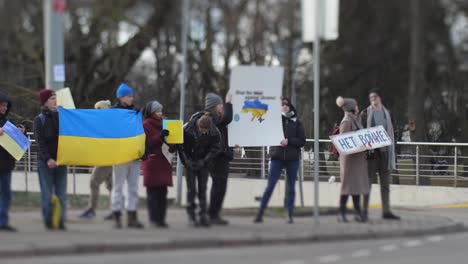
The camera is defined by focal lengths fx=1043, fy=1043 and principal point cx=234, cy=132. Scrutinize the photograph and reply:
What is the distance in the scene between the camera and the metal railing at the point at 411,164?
72.7 feet

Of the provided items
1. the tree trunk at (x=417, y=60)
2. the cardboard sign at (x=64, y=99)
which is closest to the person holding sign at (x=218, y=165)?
the cardboard sign at (x=64, y=99)

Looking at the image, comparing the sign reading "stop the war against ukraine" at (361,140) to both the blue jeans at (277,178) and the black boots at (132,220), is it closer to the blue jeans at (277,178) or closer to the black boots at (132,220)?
the blue jeans at (277,178)

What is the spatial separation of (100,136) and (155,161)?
96 cm

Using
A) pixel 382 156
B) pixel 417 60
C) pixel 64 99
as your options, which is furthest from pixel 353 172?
pixel 417 60

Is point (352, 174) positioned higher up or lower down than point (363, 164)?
lower down

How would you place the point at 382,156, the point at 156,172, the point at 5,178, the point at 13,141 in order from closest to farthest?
1. the point at 5,178
2. the point at 13,141
3. the point at 156,172
4. the point at 382,156

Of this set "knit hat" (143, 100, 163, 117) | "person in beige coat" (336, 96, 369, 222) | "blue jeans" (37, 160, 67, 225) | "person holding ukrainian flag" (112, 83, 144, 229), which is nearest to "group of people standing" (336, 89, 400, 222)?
"person in beige coat" (336, 96, 369, 222)

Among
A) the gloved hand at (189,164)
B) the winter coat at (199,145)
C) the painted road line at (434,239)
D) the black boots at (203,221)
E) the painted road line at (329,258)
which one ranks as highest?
the winter coat at (199,145)

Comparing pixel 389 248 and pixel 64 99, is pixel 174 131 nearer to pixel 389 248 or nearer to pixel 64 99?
pixel 64 99

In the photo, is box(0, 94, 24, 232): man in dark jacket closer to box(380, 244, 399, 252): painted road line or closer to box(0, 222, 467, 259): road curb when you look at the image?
box(0, 222, 467, 259): road curb

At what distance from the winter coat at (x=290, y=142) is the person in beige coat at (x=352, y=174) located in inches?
30.1

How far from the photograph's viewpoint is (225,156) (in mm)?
14859

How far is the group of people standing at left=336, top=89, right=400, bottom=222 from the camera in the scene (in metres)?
15.6

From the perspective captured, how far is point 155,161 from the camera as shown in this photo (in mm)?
14086
